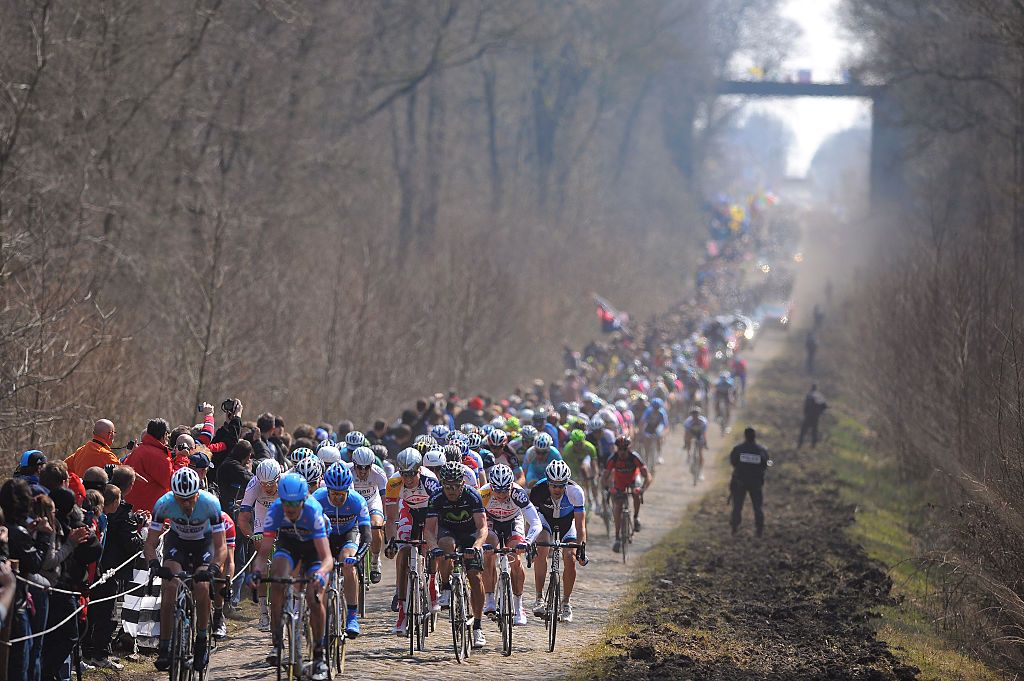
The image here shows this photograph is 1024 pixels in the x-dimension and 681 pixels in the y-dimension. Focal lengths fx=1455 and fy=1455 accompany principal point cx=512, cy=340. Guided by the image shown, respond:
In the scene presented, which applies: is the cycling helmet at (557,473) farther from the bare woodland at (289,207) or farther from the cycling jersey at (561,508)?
the bare woodland at (289,207)

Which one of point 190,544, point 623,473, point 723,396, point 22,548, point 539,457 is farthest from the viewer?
point 723,396

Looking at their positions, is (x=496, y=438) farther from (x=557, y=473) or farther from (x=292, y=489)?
(x=292, y=489)

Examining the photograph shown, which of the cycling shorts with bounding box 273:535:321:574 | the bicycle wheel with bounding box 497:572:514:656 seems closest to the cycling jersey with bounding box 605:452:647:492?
the bicycle wheel with bounding box 497:572:514:656

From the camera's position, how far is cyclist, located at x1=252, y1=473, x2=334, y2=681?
11.8m

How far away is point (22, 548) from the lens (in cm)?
1080

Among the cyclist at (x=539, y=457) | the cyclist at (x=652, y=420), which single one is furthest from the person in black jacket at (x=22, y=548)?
the cyclist at (x=652, y=420)

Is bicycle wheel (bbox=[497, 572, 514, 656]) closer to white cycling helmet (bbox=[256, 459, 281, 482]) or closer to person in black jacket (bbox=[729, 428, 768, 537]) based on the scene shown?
white cycling helmet (bbox=[256, 459, 281, 482])

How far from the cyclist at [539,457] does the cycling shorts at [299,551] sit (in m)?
5.63

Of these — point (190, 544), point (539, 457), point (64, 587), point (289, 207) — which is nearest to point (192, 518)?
point (190, 544)

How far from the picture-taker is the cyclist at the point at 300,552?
466 inches

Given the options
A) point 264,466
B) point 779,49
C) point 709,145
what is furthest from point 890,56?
point 709,145

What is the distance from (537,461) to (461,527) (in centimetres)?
409

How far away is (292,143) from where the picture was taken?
1581 inches

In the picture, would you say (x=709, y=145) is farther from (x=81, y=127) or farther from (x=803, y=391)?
(x=81, y=127)
